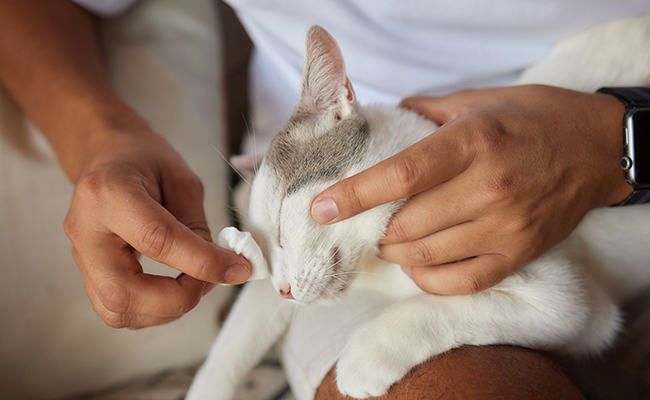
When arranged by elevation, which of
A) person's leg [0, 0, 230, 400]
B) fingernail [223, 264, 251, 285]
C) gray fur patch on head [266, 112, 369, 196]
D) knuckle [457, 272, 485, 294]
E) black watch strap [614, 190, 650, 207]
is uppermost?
gray fur patch on head [266, 112, 369, 196]

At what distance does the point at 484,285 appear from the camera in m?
0.77

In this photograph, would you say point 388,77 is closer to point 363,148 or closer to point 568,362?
point 363,148

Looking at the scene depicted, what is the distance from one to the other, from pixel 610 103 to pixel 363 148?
591 mm

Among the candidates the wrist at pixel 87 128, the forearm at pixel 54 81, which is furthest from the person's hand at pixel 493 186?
the forearm at pixel 54 81

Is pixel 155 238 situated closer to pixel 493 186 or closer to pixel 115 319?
pixel 115 319

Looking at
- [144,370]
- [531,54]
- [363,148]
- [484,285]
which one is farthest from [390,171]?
[144,370]

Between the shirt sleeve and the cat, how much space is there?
814 millimetres

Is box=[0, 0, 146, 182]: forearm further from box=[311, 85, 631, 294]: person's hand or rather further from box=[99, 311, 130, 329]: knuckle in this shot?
box=[311, 85, 631, 294]: person's hand

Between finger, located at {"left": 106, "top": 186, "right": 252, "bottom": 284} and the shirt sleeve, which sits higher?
the shirt sleeve

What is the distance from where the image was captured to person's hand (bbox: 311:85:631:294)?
0.67 meters

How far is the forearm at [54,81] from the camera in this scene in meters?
1.01

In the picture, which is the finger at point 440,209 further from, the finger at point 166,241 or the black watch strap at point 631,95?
the black watch strap at point 631,95

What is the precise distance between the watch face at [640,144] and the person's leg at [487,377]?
1.52 feet

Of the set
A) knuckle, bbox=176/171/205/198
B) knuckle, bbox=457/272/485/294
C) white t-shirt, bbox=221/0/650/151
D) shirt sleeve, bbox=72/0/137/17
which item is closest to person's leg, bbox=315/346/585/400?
knuckle, bbox=457/272/485/294
